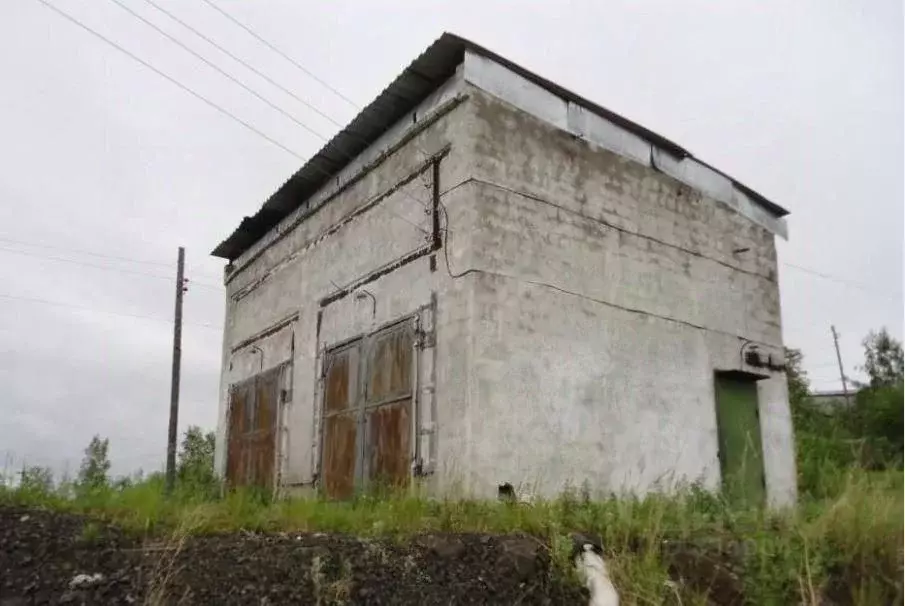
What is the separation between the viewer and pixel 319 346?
1039 centimetres

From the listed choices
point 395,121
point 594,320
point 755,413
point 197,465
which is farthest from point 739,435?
point 197,465

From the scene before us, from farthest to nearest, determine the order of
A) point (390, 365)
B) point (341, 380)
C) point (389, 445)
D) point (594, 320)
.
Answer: point (341, 380)
point (390, 365)
point (594, 320)
point (389, 445)

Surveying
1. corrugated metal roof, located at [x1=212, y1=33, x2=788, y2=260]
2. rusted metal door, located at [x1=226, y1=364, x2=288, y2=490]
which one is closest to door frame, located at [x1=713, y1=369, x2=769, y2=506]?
corrugated metal roof, located at [x1=212, y1=33, x2=788, y2=260]

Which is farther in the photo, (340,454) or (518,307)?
(340,454)

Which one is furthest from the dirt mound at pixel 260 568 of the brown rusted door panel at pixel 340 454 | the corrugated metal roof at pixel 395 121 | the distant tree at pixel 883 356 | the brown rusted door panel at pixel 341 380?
the distant tree at pixel 883 356

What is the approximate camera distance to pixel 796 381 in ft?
70.5

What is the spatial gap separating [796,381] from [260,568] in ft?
66.6

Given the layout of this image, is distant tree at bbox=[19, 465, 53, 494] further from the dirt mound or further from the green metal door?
the green metal door

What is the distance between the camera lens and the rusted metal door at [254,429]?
11.4 meters

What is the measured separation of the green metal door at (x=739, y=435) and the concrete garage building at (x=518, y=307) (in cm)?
4

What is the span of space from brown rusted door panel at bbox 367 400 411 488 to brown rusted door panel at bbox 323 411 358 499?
1.34 ft

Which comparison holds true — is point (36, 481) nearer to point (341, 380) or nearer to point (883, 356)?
point (341, 380)

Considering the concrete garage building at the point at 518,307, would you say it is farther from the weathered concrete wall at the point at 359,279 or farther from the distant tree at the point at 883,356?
the distant tree at the point at 883,356

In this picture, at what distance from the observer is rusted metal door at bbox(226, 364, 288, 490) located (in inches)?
450
